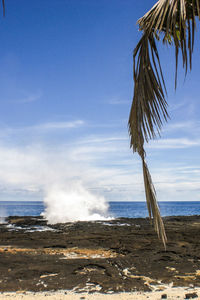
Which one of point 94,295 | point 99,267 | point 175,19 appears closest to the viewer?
point 175,19

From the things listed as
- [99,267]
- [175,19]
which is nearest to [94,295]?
[99,267]

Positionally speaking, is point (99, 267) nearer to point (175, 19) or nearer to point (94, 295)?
point (94, 295)

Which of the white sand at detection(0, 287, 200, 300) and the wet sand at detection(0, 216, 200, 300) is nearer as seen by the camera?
the white sand at detection(0, 287, 200, 300)

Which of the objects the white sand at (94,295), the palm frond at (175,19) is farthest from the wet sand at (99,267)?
the palm frond at (175,19)

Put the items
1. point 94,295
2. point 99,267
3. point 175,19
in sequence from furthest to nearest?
point 99,267 < point 94,295 < point 175,19

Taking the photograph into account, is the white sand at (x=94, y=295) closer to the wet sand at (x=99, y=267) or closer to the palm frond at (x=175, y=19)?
the wet sand at (x=99, y=267)

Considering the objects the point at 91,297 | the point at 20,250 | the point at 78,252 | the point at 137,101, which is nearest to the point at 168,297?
the point at 91,297

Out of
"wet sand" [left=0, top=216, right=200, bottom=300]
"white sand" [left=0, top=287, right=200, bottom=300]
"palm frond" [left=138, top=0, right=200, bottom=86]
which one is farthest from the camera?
"wet sand" [left=0, top=216, right=200, bottom=300]

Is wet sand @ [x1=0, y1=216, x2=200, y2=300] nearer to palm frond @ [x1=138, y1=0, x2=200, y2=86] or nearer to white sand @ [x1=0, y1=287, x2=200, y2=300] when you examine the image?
white sand @ [x1=0, y1=287, x2=200, y2=300]

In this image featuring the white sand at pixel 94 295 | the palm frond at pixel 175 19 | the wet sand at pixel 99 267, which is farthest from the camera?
the wet sand at pixel 99 267

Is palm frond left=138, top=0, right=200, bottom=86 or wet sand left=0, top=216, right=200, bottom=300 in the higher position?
palm frond left=138, top=0, right=200, bottom=86

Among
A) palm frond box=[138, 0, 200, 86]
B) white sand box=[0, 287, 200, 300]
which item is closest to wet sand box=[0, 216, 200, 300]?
white sand box=[0, 287, 200, 300]

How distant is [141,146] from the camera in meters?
2.91

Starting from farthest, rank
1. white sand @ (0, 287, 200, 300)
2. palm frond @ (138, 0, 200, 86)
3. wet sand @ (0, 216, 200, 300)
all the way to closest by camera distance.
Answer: wet sand @ (0, 216, 200, 300) → white sand @ (0, 287, 200, 300) → palm frond @ (138, 0, 200, 86)
